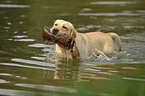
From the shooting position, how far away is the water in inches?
218

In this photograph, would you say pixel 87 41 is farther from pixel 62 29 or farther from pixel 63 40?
pixel 63 40

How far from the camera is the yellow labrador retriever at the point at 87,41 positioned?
25.6ft

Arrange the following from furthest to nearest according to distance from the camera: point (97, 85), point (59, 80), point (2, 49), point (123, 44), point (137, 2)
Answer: point (137, 2) → point (123, 44) → point (2, 49) → point (59, 80) → point (97, 85)

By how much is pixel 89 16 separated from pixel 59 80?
8378 mm

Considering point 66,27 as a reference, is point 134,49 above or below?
below

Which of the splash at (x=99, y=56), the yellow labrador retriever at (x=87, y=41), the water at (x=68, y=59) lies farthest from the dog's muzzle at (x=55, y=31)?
the splash at (x=99, y=56)

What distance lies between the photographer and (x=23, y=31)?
11586 mm

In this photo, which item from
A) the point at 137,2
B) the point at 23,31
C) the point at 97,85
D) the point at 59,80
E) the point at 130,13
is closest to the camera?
the point at 97,85

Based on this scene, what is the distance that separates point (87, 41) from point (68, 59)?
799 mm

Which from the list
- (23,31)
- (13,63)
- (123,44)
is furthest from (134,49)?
(23,31)

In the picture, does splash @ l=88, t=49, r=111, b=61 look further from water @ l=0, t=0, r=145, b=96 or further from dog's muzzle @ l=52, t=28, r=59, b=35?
dog's muzzle @ l=52, t=28, r=59, b=35

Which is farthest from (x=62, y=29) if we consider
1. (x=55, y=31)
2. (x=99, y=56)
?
(x=99, y=56)

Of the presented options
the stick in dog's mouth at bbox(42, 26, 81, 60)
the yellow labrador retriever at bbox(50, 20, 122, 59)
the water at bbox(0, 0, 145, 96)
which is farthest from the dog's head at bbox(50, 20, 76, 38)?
the water at bbox(0, 0, 145, 96)

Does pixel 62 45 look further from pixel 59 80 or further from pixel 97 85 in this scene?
pixel 97 85
